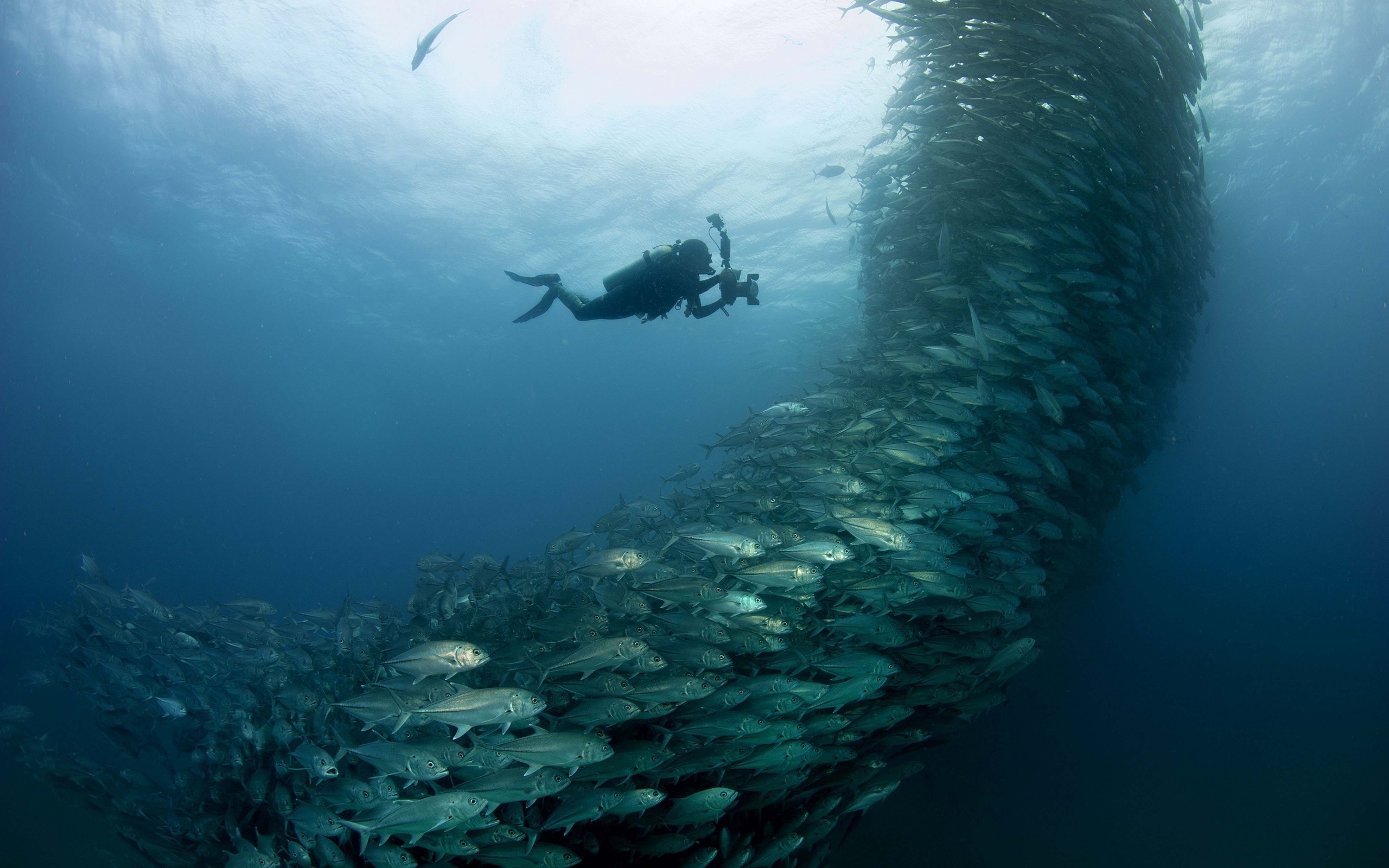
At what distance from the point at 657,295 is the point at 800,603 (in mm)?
4920

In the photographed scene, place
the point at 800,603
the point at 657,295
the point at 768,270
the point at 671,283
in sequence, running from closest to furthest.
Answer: the point at 800,603, the point at 671,283, the point at 657,295, the point at 768,270

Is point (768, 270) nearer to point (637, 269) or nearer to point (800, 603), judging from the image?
point (637, 269)

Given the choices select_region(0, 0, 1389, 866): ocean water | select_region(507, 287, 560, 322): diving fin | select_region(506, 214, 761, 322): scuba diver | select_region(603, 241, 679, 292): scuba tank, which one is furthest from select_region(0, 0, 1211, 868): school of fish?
select_region(507, 287, 560, 322): diving fin

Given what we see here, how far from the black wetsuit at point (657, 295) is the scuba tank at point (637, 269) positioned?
1.2 inches

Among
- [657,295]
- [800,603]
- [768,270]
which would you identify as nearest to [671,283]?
[657,295]

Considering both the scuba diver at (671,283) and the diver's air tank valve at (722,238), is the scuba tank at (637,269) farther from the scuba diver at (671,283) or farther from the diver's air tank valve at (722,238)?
the diver's air tank valve at (722,238)

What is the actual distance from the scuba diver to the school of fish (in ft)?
5.84

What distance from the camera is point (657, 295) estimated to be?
813cm

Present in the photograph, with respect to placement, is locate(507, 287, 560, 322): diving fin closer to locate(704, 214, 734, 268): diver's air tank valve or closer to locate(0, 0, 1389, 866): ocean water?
locate(704, 214, 734, 268): diver's air tank valve

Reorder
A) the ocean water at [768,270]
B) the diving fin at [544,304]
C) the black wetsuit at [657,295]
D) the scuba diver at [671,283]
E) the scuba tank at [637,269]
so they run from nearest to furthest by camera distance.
Result: 1. the scuba tank at [637,269]
2. the scuba diver at [671,283]
3. the black wetsuit at [657,295]
4. the diving fin at [544,304]
5. the ocean water at [768,270]

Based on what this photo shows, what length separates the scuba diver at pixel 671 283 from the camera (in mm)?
7672

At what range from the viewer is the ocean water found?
38.2 ft

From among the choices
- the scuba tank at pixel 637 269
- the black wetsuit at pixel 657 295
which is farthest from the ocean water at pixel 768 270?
the scuba tank at pixel 637 269

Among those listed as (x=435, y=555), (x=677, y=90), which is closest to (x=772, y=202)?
(x=677, y=90)
